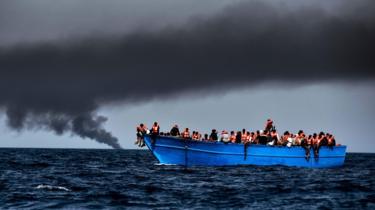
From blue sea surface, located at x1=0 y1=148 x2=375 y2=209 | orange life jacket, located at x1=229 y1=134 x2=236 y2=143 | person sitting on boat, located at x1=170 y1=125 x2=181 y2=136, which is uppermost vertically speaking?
person sitting on boat, located at x1=170 y1=125 x2=181 y2=136

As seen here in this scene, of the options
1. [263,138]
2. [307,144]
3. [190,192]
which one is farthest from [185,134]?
[190,192]

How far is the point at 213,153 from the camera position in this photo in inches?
1842

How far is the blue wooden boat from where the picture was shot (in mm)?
46250

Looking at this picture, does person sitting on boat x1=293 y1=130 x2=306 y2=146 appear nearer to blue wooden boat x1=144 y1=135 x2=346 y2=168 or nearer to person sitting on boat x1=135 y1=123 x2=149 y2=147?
blue wooden boat x1=144 y1=135 x2=346 y2=168

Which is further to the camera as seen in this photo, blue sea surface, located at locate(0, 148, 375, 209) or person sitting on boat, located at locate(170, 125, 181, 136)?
person sitting on boat, located at locate(170, 125, 181, 136)

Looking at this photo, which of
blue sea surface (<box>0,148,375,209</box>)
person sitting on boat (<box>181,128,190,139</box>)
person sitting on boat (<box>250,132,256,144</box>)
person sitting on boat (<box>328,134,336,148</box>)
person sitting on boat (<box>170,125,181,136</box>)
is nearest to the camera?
blue sea surface (<box>0,148,375,209</box>)

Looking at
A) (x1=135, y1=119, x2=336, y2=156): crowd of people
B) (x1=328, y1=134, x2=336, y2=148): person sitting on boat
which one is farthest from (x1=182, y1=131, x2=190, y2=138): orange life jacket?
(x1=328, y1=134, x2=336, y2=148): person sitting on boat

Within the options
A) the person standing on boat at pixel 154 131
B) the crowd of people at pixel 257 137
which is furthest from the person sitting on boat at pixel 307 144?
the person standing on boat at pixel 154 131

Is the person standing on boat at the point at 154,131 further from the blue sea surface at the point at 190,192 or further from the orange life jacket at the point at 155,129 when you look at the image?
the blue sea surface at the point at 190,192

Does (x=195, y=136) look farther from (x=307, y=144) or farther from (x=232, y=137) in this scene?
(x=307, y=144)

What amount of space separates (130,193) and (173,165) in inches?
784

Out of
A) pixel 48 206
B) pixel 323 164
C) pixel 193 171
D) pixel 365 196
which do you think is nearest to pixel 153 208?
pixel 48 206

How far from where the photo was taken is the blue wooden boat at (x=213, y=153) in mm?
46250

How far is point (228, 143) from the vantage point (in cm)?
4650
